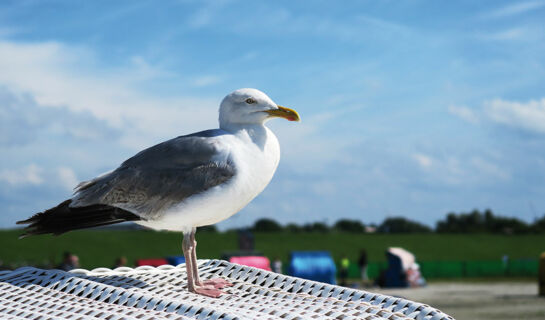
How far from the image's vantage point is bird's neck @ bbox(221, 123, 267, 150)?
16.3ft

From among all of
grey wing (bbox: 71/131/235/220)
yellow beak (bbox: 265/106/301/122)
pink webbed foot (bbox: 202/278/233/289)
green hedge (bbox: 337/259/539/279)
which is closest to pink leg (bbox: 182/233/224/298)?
pink webbed foot (bbox: 202/278/233/289)

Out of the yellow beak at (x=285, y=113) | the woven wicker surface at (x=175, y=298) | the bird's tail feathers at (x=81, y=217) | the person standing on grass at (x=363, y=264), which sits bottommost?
the person standing on grass at (x=363, y=264)

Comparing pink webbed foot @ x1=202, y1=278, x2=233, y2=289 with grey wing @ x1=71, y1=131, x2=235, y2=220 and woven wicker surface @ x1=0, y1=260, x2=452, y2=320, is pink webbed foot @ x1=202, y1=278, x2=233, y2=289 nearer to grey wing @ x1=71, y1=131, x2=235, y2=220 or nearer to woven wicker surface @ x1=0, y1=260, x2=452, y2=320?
woven wicker surface @ x1=0, y1=260, x2=452, y2=320

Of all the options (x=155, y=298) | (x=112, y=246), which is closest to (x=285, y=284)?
(x=155, y=298)

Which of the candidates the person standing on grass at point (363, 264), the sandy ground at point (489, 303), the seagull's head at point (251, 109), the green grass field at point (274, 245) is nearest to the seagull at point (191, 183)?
the seagull's head at point (251, 109)

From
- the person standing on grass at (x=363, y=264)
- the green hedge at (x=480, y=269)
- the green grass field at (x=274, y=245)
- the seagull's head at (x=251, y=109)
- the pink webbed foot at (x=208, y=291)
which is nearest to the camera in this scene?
the pink webbed foot at (x=208, y=291)

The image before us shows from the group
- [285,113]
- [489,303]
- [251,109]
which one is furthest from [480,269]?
[251,109]

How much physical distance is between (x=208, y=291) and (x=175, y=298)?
302 millimetres

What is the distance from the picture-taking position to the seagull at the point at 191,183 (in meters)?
4.75

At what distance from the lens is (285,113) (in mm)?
4945

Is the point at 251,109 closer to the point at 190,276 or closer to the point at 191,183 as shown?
the point at 191,183

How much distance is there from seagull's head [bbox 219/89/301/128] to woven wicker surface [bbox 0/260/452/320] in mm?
1320

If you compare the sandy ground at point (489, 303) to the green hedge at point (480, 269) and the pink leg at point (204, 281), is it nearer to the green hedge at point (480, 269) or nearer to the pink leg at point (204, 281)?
the green hedge at point (480, 269)

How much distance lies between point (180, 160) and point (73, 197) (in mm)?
930
